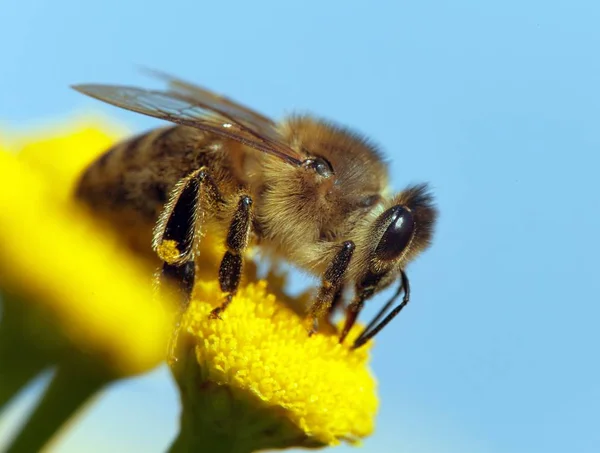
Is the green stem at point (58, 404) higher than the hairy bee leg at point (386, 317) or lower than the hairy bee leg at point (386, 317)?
lower

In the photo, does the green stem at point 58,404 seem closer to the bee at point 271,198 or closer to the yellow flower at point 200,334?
the yellow flower at point 200,334

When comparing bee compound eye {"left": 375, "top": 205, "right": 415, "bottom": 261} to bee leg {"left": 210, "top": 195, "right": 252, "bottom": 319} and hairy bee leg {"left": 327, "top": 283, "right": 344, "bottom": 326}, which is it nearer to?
hairy bee leg {"left": 327, "top": 283, "right": 344, "bottom": 326}

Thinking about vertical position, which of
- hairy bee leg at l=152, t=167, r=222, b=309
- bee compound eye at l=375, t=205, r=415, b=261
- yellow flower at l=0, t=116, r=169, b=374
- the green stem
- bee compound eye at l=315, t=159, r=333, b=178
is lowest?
the green stem

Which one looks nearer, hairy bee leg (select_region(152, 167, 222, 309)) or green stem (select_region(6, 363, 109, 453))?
hairy bee leg (select_region(152, 167, 222, 309))

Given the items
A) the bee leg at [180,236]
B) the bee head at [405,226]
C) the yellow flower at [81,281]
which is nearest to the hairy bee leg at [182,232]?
the bee leg at [180,236]

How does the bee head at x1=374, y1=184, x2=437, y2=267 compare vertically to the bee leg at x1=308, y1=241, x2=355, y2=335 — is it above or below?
above

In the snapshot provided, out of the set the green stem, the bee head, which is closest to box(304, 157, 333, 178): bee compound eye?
the bee head

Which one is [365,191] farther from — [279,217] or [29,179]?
[29,179]
